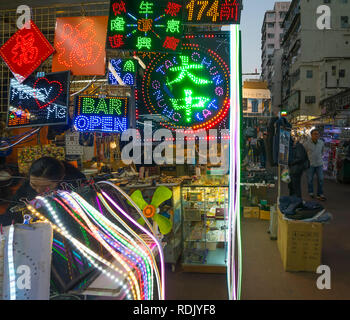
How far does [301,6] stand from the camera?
103ft

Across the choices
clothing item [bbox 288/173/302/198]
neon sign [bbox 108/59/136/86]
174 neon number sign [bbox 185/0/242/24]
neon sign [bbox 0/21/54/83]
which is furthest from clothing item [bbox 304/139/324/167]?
neon sign [bbox 0/21/54/83]

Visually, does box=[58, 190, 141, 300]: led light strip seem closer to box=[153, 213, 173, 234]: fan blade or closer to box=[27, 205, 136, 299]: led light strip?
box=[27, 205, 136, 299]: led light strip

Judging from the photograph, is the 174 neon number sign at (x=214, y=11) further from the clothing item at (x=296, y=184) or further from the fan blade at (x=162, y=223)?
the clothing item at (x=296, y=184)

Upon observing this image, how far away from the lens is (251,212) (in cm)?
723

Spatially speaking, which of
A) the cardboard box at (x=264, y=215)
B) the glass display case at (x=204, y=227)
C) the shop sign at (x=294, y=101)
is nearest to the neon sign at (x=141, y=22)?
the glass display case at (x=204, y=227)

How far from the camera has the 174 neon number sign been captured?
262 cm

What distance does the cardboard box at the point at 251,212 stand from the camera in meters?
7.18

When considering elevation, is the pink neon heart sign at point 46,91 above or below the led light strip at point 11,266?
above

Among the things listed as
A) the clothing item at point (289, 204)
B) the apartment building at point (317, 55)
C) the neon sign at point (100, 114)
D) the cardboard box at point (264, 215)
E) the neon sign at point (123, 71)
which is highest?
the apartment building at point (317, 55)

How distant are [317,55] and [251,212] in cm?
2880

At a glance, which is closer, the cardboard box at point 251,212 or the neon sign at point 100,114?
the neon sign at point 100,114

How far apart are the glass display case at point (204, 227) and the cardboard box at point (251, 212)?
9.79 feet

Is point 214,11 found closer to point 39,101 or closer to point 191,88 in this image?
point 191,88

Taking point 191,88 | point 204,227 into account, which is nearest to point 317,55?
point 204,227
